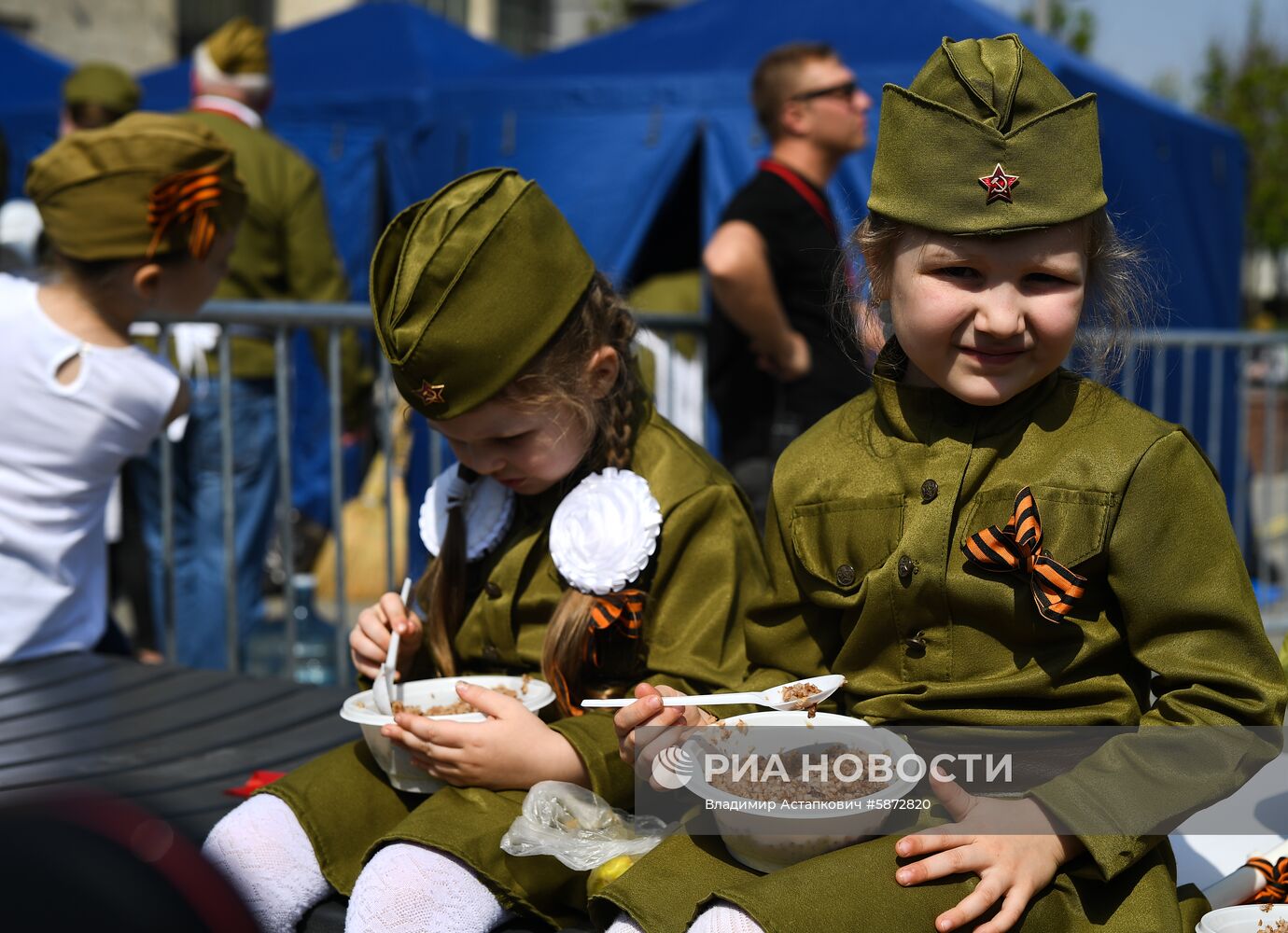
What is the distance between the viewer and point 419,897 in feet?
6.32

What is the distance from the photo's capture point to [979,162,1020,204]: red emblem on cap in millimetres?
1799

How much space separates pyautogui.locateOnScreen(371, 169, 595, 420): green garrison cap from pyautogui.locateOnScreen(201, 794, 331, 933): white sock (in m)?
0.67

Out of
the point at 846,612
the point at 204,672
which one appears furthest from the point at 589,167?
the point at 846,612

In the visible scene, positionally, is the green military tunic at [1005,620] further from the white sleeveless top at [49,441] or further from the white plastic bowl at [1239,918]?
the white sleeveless top at [49,441]

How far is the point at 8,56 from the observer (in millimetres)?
11406

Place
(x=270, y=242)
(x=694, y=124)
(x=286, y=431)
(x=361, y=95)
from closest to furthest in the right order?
(x=286, y=431), (x=270, y=242), (x=694, y=124), (x=361, y=95)

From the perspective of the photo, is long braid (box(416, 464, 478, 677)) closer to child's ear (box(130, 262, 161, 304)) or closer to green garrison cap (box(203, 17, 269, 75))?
child's ear (box(130, 262, 161, 304))

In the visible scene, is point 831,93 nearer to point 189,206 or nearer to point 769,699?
point 189,206

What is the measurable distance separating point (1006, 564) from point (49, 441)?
2.38 metres

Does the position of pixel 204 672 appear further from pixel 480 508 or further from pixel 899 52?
pixel 899 52

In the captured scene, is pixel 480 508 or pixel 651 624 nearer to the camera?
pixel 651 624

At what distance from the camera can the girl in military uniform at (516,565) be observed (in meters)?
2.07

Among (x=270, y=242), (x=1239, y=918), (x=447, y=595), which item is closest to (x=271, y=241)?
(x=270, y=242)

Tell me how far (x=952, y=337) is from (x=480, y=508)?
2.99 feet
